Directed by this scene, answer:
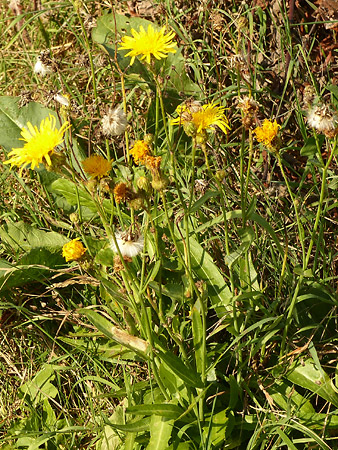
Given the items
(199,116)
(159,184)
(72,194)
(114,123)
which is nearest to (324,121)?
(199,116)

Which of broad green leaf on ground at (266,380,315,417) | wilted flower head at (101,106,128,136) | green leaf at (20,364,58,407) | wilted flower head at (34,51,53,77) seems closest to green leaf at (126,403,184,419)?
broad green leaf on ground at (266,380,315,417)

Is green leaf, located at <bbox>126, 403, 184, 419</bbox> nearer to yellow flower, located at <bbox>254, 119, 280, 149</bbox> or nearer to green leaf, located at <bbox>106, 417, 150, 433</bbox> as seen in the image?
green leaf, located at <bbox>106, 417, 150, 433</bbox>

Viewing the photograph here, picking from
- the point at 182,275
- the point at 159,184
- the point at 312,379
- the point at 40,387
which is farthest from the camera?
the point at 40,387

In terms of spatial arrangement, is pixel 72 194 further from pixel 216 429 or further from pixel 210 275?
pixel 216 429

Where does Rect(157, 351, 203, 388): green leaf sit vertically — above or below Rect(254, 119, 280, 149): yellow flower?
below

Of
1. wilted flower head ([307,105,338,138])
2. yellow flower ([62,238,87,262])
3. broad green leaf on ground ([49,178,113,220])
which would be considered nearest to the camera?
wilted flower head ([307,105,338,138])

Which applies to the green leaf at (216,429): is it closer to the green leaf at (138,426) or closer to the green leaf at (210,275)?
the green leaf at (138,426)

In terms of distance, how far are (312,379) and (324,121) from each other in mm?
807

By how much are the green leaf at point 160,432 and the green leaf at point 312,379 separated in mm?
427

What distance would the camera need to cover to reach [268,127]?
176cm

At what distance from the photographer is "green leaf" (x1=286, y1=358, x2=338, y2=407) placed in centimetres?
183

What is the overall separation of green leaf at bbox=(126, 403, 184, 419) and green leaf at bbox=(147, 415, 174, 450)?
2cm

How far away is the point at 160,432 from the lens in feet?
5.77

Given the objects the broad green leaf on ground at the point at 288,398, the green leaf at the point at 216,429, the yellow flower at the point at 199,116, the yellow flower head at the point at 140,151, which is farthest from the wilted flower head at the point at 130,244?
the broad green leaf on ground at the point at 288,398
